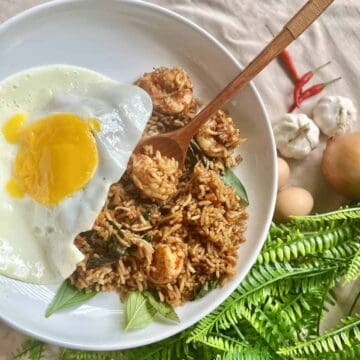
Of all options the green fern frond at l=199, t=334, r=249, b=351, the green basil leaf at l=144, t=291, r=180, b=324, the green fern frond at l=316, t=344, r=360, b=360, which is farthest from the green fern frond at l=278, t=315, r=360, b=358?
the green basil leaf at l=144, t=291, r=180, b=324

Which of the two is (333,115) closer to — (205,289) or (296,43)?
(296,43)

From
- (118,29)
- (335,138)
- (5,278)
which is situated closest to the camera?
(5,278)

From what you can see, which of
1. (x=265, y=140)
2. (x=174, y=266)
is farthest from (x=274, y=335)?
(x=265, y=140)

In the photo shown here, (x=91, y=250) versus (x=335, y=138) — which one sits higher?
(x=335, y=138)

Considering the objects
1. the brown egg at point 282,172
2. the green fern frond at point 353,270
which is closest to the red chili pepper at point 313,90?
the brown egg at point 282,172

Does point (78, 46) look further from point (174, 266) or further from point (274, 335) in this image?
point (274, 335)

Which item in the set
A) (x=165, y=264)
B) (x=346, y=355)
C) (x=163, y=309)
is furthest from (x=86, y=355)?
(x=346, y=355)

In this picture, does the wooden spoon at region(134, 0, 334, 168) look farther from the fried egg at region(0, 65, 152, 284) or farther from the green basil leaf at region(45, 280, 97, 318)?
the green basil leaf at region(45, 280, 97, 318)
